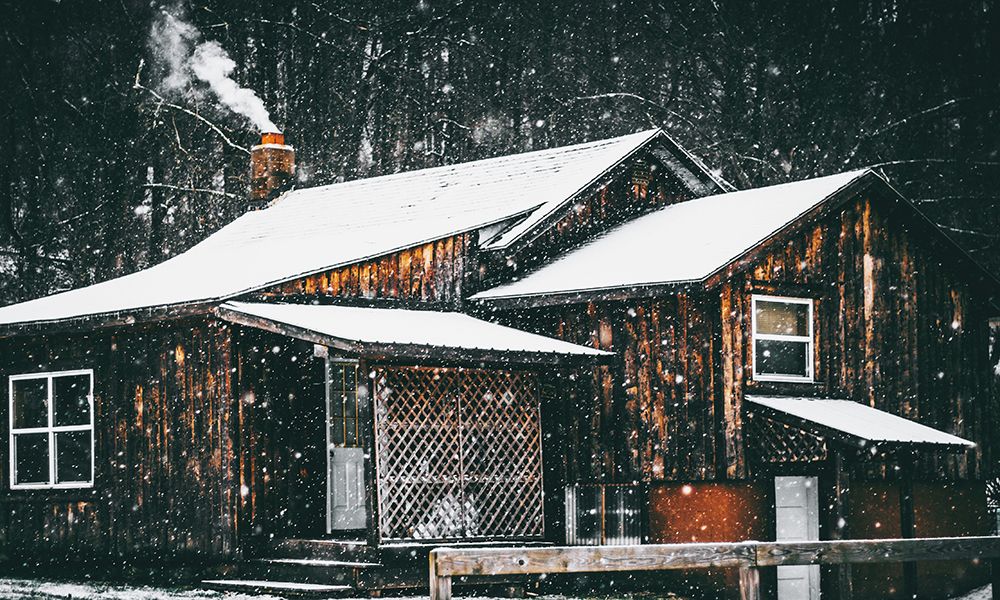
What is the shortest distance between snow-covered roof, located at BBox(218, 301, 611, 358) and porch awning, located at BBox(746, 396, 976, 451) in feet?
7.27

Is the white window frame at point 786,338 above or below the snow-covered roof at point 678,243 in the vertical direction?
below

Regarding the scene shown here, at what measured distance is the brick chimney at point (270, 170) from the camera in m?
25.0

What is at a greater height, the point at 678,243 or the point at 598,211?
the point at 598,211

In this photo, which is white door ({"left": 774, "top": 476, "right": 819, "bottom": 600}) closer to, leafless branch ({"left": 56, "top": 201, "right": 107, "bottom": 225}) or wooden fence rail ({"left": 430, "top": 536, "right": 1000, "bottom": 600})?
wooden fence rail ({"left": 430, "top": 536, "right": 1000, "bottom": 600})

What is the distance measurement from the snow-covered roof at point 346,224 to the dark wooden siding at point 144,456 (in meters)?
0.54


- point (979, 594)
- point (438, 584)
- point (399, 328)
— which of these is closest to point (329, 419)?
point (399, 328)

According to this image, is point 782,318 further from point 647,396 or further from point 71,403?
point 71,403

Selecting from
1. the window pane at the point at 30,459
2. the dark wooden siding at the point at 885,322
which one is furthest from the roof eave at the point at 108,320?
the dark wooden siding at the point at 885,322

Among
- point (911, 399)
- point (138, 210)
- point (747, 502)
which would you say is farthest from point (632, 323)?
point (138, 210)

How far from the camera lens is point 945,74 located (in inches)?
1230

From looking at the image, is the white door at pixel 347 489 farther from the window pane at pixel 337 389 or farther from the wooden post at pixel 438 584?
the wooden post at pixel 438 584

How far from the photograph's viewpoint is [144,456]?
17734mm

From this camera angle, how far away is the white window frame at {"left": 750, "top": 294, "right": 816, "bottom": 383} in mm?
17719

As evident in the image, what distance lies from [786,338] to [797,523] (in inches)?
88.4
